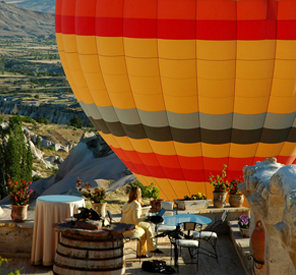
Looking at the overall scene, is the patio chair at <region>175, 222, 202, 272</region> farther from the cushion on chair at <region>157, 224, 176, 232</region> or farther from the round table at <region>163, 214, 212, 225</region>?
the cushion on chair at <region>157, 224, 176, 232</region>

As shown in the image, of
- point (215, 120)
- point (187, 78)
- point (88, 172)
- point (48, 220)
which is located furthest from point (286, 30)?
point (88, 172)

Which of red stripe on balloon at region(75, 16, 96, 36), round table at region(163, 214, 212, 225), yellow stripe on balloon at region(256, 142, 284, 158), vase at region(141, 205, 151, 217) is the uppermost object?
red stripe on balloon at region(75, 16, 96, 36)

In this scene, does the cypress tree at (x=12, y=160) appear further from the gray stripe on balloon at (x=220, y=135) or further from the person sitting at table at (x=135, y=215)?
the person sitting at table at (x=135, y=215)

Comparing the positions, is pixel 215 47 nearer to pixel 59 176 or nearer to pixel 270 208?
pixel 270 208

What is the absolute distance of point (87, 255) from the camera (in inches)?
207

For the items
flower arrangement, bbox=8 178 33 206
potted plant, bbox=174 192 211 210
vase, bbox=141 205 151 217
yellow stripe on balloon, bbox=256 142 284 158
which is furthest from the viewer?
yellow stripe on balloon, bbox=256 142 284 158

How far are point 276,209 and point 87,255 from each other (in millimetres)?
2017

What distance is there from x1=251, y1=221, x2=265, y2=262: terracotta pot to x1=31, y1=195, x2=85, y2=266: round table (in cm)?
219

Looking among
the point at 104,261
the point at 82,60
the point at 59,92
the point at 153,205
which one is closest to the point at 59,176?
the point at 82,60

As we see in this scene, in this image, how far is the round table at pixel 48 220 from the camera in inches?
243

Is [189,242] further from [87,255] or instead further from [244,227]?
[87,255]

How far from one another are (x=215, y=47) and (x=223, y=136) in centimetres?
186

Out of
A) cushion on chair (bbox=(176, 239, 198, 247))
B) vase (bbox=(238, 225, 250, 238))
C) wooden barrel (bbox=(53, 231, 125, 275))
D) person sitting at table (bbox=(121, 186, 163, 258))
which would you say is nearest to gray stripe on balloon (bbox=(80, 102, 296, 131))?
vase (bbox=(238, 225, 250, 238))

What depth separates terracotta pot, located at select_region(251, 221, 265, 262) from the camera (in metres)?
5.44
